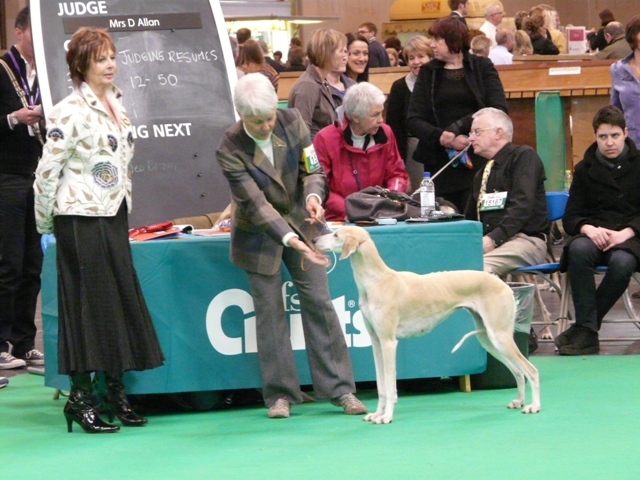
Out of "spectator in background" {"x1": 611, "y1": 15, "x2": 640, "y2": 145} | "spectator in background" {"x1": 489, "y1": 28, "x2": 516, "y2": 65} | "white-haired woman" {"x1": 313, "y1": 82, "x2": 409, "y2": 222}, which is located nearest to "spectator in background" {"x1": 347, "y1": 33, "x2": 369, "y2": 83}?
"white-haired woman" {"x1": 313, "y1": 82, "x2": 409, "y2": 222}

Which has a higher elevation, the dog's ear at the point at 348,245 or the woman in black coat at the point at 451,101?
the woman in black coat at the point at 451,101

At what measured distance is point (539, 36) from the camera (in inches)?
569

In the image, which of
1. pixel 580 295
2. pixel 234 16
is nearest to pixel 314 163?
pixel 580 295

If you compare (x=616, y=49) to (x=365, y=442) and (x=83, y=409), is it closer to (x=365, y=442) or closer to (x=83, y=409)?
(x=365, y=442)

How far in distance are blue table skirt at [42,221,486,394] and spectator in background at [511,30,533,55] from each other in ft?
27.7

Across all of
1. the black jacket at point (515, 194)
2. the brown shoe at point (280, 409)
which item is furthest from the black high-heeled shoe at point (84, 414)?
the black jacket at point (515, 194)

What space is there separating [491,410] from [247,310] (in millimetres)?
1186

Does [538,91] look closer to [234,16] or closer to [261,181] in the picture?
[261,181]

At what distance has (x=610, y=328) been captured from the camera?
7.32 m

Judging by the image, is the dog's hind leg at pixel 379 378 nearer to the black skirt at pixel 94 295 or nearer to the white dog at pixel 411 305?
the white dog at pixel 411 305

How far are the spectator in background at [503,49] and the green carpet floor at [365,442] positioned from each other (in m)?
6.83

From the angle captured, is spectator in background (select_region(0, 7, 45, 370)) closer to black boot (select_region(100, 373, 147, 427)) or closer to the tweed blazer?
black boot (select_region(100, 373, 147, 427))

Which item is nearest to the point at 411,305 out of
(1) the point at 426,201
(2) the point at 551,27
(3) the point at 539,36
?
(1) the point at 426,201

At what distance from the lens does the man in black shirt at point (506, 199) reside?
20.9 ft
